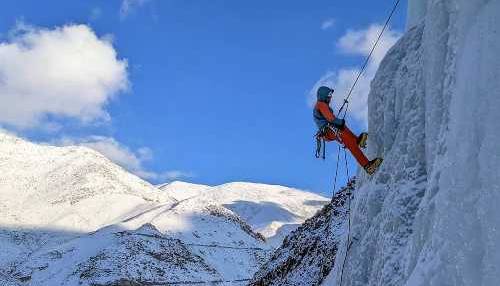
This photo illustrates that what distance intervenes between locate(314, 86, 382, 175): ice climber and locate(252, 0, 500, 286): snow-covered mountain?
0.97ft

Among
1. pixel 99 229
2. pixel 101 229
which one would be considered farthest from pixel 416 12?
pixel 99 229

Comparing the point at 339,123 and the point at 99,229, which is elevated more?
the point at 99,229

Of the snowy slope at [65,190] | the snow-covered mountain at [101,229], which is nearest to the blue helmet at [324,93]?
the snow-covered mountain at [101,229]

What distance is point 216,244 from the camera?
7794 cm

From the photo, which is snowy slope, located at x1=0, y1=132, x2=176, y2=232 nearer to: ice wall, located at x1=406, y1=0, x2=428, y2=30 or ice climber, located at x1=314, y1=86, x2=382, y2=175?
ice climber, located at x1=314, y1=86, x2=382, y2=175

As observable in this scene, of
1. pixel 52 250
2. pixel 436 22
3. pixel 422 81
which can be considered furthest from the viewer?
pixel 52 250

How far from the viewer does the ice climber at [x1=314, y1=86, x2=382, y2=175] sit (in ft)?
40.7

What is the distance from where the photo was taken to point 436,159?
29.8 ft

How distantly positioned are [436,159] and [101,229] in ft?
245

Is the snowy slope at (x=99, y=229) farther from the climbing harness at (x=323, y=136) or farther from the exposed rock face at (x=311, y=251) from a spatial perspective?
the climbing harness at (x=323, y=136)

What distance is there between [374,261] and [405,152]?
6.79 feet

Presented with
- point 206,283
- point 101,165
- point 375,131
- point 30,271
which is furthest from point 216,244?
point 375,131

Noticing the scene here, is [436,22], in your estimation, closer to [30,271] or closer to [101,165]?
[30,271]

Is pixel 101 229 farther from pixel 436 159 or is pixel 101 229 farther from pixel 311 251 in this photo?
pixel 436 159
